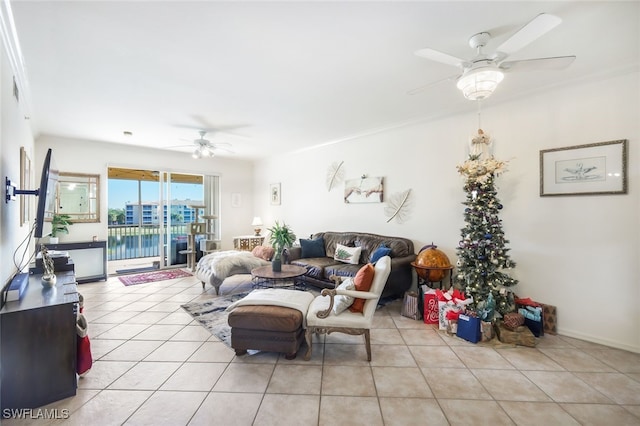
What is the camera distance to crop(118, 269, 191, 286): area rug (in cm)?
541

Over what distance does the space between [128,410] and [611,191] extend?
15.4ft

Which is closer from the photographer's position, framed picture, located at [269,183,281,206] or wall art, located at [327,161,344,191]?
wall art, located at [327,161,344,191]

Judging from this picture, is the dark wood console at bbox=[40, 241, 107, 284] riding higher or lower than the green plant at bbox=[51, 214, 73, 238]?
lower

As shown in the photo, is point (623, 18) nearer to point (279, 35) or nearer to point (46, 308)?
point (279, 35)

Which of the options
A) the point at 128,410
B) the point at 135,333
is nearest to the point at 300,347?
the point at 128,410

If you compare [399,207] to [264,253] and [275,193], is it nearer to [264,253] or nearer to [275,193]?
[264,253]

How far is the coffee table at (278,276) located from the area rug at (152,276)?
2.43 metres

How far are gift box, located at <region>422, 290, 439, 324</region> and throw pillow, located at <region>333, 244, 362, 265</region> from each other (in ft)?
4.42

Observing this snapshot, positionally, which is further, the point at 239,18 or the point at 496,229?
the point at 496,229

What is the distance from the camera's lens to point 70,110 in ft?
12.9

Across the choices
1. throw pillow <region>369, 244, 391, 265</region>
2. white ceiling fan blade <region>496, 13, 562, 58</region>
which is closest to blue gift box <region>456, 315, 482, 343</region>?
throw pillow <region>369, 244, 391, 265</region>

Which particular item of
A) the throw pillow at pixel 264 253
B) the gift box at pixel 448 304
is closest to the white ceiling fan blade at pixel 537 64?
the gift box at pixel 448 304

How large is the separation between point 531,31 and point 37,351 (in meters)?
3.94

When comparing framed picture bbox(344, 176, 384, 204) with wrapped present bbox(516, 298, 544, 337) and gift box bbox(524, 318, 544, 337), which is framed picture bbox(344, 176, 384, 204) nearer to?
wrapped present bbox(516, 298, 544, 337)
